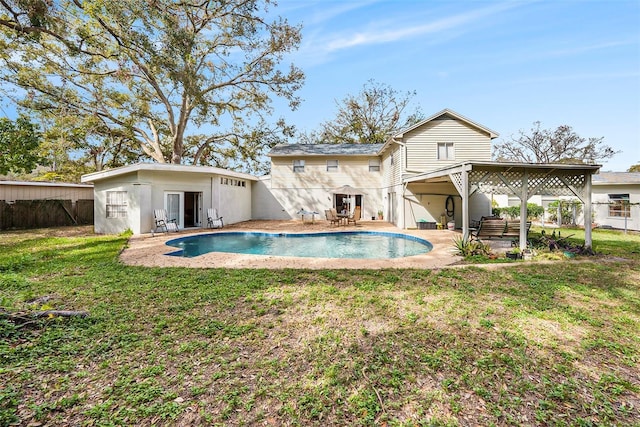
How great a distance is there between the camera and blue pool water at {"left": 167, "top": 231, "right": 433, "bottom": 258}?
934cm

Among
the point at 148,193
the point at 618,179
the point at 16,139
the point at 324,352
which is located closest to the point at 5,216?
the point at 148,193

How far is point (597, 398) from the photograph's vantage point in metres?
2.35

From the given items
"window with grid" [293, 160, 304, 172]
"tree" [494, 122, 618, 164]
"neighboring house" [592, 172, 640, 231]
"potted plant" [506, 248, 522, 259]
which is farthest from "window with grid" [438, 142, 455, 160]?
"tree" [494, 122, 618, 164]

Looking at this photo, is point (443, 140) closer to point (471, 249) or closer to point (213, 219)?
point (471, 249)

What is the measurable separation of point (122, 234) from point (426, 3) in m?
14.5

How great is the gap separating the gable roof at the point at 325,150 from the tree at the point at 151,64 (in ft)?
9.84

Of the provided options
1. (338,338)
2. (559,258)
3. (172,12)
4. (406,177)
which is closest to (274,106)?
(172,12)

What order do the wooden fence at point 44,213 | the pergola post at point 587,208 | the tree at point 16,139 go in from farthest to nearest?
1. the tree at point 16,139
2. the wooden fence at point 44,213
3. the pergola post at point 587,208

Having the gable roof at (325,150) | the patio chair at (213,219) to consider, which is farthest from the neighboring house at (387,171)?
the patio chair at (213,219)

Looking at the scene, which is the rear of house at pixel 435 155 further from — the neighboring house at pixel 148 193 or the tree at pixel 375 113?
the tree at pixel 375 113

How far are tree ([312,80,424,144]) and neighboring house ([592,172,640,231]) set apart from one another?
1573 cm

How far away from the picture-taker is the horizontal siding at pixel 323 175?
61.3ft

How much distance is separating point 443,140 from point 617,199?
31.0 feet

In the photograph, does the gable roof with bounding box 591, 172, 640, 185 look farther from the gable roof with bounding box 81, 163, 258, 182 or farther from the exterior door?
the gable roof with bounding box 81, 163, 258, 182
